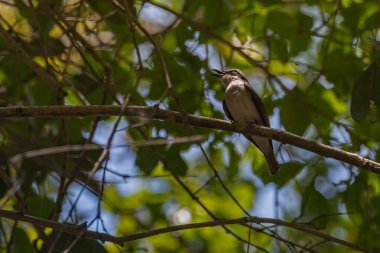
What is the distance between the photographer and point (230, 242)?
25.6 ft

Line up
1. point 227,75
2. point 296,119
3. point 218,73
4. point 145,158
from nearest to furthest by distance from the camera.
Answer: point 145,158 → point 296,119 → point 218,73 → point 227,75

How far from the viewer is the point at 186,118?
461 cm

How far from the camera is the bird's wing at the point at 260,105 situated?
6.64 m

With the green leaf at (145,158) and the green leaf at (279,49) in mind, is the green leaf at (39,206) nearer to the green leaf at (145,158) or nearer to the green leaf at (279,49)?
the green leaf at (145,158)

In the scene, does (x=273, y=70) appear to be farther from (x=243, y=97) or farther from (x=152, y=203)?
(x=152, y=203)

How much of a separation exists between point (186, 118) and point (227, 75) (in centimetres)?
256

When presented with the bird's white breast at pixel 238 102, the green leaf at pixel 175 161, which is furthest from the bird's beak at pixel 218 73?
the green leaf at pixel 175 161

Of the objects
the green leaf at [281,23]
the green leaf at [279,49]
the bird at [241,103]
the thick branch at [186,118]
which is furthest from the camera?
the bird at [241,103]

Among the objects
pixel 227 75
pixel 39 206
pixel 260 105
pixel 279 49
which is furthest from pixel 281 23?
pixel 39 206

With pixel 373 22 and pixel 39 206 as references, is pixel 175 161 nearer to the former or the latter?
pixel 39 206

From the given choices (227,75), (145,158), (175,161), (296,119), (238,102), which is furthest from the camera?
(227,75)

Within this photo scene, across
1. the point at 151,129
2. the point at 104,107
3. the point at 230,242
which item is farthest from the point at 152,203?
the point at 104,107

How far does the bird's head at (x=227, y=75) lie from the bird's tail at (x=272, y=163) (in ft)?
3.00

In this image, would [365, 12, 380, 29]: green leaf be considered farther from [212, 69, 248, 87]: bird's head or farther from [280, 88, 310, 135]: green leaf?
[212, 69, 248, 87]: bird's head
